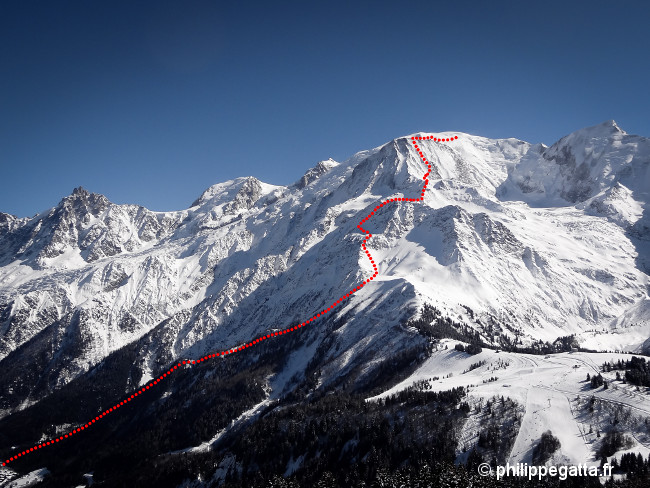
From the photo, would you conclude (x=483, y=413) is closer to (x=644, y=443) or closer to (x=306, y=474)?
(x=644, y=443)

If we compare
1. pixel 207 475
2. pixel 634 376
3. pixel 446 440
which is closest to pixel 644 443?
pixel 634 376

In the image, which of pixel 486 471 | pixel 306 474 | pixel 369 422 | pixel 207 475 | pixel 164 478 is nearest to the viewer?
pixel 486 471

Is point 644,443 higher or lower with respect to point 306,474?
lower

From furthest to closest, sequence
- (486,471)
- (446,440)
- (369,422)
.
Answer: (369,422) → (446,440) → (486,471)

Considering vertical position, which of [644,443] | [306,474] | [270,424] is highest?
[270,424]

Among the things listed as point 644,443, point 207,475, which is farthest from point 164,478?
point 644,443

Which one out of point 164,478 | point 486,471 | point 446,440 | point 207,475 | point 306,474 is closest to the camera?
point 486,471

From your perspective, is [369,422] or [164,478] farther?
[164,478]

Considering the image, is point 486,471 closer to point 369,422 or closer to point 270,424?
point 369,422

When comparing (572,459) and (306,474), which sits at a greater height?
(306,474)
